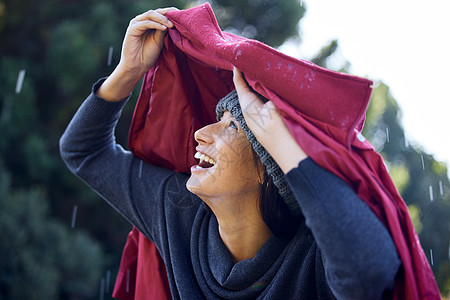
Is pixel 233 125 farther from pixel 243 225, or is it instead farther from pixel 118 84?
pixel 118 84

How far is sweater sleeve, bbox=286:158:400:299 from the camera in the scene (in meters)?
1.02

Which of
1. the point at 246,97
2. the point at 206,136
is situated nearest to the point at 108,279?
the point at 206,136

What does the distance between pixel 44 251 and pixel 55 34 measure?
8.59ft

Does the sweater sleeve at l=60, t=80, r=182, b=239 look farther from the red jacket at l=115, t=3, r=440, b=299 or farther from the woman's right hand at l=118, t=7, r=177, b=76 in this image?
the red jacket at l=115, t=3, r=440, b=299

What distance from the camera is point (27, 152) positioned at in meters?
4.99

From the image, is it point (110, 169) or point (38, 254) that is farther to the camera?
point (38, 254)

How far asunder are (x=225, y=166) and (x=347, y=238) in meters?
0.56

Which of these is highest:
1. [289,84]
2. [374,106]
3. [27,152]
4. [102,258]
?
[289,84]

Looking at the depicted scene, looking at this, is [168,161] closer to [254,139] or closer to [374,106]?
[254,139]

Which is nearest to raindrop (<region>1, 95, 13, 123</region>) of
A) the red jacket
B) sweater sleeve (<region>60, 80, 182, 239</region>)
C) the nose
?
sweater sleeve (<region>60, 80, 182, 239</region>)

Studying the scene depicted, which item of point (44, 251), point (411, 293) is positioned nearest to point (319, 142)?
point (411, 293)

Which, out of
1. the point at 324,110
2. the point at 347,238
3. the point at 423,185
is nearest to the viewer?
the point at 347,238

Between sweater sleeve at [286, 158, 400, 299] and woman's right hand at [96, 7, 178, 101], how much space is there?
2.91 ft

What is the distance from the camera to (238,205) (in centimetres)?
153
